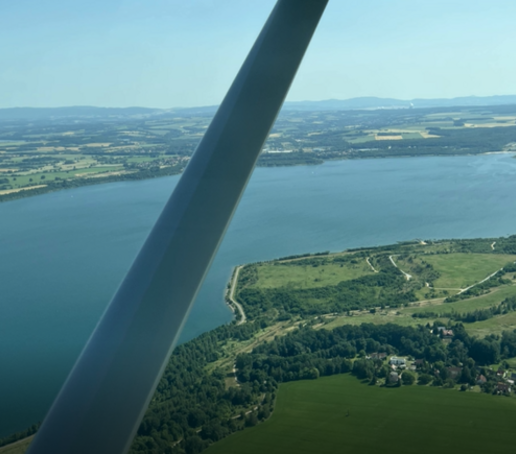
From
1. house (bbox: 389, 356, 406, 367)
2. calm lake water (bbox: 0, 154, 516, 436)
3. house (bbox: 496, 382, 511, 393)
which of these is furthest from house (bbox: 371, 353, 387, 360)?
calm lake water (bbox: 0, 154, 516, 436)

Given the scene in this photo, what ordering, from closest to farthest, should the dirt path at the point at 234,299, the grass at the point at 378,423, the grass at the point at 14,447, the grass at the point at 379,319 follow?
the grass at the point at 14,447, the grass at the point at 378,423, the grass at the point at 379,319, the dirt path at the point at 234,299

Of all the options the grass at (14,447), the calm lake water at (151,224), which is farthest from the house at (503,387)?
the grass at (14,447)

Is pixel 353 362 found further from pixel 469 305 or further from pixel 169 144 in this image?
pixel 169 144

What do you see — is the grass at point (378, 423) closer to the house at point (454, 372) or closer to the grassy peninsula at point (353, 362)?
the grassy peninsula at point (353, 362)

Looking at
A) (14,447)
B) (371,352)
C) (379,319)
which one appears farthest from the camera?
(379,319)

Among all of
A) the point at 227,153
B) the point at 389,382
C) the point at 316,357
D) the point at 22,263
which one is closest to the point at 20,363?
the point at 316,357

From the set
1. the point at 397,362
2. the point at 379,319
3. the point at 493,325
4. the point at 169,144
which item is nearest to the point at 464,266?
the point at 493,325
